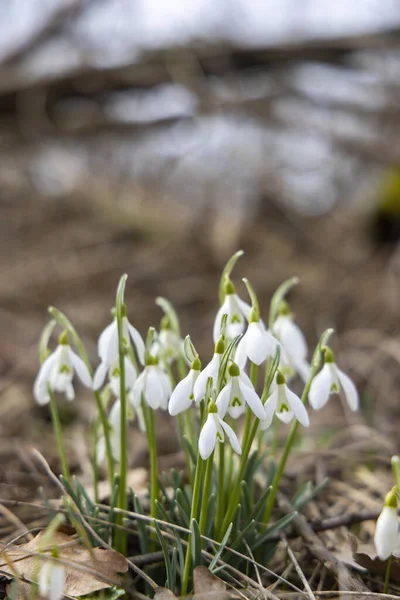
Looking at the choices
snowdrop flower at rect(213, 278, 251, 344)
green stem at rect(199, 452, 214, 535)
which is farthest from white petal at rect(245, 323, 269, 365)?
green stem at rect(199, 452, 214, 535)

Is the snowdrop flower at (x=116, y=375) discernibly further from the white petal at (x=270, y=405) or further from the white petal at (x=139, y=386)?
the white petal at (x=270, y=405)

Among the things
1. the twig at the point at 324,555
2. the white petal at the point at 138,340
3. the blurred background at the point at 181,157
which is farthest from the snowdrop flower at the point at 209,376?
the blurred background at the point at 181,157

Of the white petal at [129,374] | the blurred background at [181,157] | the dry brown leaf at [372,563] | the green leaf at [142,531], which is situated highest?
the blurred background at [181,157]

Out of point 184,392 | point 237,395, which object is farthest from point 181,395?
point 237,395

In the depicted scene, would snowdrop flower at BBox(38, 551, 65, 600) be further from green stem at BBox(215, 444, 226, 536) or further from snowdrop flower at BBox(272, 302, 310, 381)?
snowdrop flower at BBox(272, 302, 310, 381)

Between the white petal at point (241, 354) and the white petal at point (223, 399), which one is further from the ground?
the white petal at point (241, 354)

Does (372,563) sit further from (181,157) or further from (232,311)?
(181,157)

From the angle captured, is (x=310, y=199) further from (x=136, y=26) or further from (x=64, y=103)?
(x=64, y=103)
